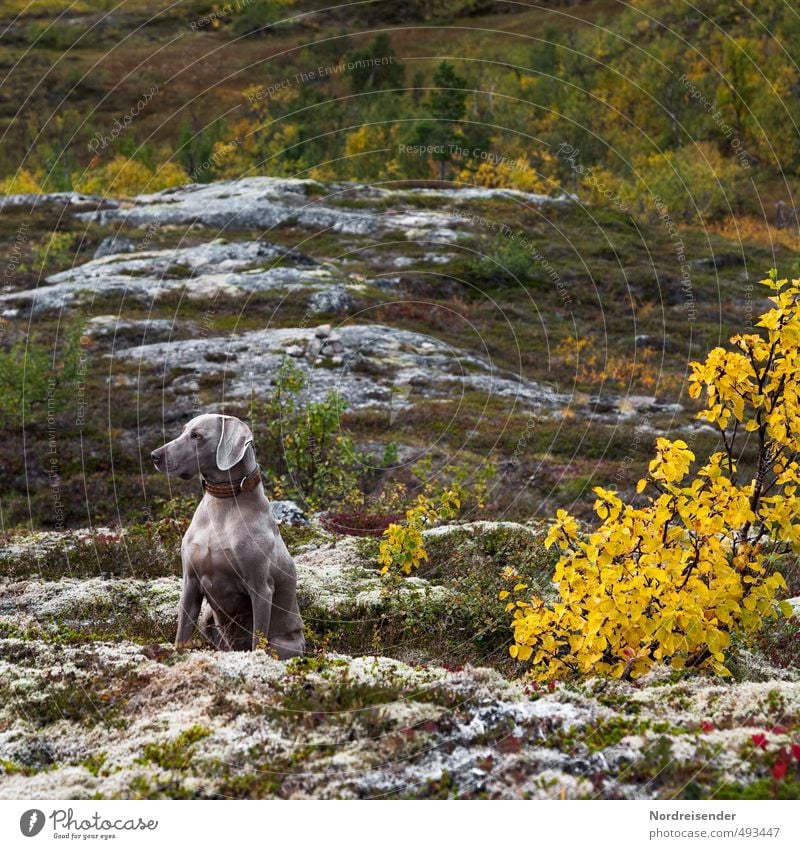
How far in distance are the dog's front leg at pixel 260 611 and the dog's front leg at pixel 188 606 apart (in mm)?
589

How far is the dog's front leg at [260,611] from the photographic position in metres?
9.14

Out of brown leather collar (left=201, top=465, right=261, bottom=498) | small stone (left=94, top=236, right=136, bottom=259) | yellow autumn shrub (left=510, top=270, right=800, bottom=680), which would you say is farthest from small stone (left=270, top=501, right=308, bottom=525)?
small stone (left=94, top=236, right=136, bottom=259)

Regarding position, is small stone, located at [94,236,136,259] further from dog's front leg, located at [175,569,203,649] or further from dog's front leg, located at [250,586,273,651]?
dog's front leg, located at [250,586,273,651]

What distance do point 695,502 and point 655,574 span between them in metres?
0.86

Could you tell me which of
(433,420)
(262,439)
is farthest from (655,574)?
(433,420)

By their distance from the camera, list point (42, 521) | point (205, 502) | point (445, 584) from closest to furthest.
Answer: point (205, 502) < point (445, 584) < point (42, 521)

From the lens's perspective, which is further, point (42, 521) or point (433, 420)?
point (433, 420)

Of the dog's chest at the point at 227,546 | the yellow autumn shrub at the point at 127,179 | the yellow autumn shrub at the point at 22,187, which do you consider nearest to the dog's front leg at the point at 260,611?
the dog's chest at the point at 227,546

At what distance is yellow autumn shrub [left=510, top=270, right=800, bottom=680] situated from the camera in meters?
8.00

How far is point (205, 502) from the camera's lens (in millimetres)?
9320

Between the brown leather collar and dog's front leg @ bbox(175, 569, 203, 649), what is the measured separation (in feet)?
2.84

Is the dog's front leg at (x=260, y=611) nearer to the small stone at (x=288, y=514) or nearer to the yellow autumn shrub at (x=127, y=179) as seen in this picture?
the small stone at (x=288, y=514)

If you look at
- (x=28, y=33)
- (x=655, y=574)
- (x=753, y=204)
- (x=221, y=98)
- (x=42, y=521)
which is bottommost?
(x=42, y=521)

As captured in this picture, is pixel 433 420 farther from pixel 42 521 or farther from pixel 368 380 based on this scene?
pixel 42 521
